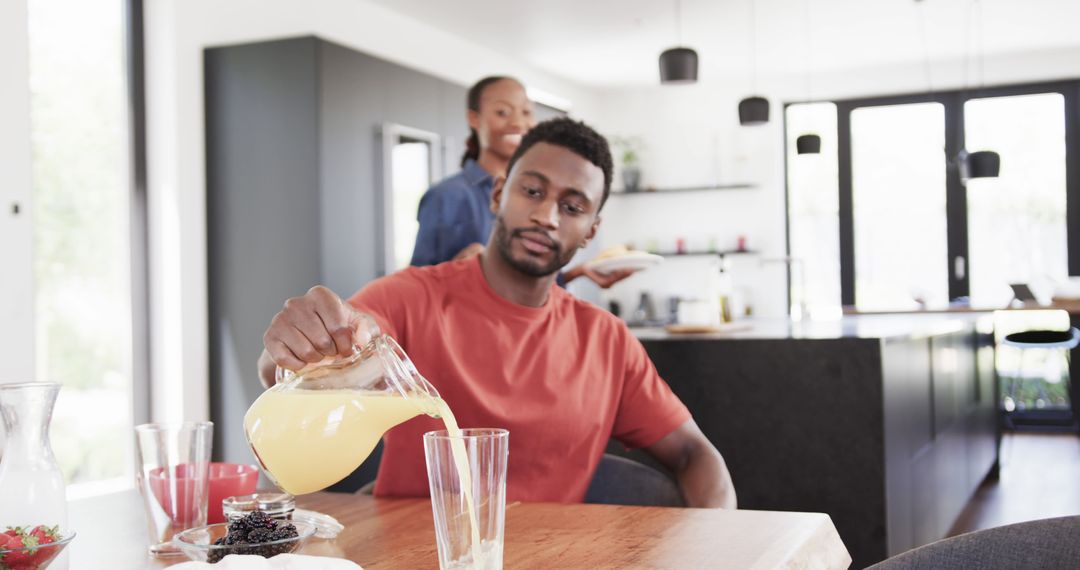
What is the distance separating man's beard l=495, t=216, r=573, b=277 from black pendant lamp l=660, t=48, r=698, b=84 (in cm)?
297

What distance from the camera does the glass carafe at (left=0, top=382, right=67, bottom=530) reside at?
2.90ft

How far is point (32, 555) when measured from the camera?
2.71 feet

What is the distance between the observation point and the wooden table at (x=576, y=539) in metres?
0.98

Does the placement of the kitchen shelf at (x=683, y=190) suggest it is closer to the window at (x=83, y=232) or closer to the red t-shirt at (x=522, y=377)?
the window at (x=83, y=232)

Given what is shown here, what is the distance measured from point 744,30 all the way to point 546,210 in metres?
4.60

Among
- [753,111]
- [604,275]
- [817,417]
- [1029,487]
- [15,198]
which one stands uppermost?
[753,111]

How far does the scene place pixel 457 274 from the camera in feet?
5.56

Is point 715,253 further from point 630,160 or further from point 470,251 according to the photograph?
point 470,251

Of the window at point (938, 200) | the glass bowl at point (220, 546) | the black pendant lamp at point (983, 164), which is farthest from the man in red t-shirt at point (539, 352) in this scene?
the window at point (938, 200)

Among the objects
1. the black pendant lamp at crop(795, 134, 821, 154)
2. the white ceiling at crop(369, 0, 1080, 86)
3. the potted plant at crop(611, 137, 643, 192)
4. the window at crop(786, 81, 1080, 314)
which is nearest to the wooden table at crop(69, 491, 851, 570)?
the white ceiling at crop(369, 0, 1080, 86)

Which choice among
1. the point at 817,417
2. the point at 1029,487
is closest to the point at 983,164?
the point at 1029,487

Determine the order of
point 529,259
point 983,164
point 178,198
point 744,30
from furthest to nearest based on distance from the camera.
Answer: point 744,30, point 983,164, point 178,198, point 529,259

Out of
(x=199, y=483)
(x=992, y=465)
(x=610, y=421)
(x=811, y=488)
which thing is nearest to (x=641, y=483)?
(x=610, y=421)

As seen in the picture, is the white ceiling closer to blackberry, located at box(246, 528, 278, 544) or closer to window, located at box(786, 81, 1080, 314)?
window, located at box(786, 81, 1080, 314)
